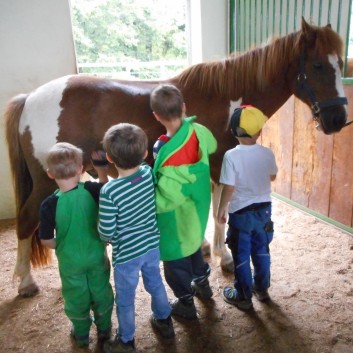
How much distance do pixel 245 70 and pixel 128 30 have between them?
251 centimetres

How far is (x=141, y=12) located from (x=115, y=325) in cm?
362

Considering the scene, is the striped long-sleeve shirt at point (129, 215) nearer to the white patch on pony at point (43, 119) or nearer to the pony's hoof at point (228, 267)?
the white patch on pony at point (43, 119)

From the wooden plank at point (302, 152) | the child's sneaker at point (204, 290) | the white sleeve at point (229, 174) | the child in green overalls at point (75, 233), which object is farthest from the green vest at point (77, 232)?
the wooden plank at point (302, 152)

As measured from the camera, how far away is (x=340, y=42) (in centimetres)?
190

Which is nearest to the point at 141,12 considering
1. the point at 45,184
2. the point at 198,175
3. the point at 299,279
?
the point at 45,184

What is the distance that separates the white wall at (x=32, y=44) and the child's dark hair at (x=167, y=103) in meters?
2.00

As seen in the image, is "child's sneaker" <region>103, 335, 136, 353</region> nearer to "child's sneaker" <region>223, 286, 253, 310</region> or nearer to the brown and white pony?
"child's sneaker" <region>223, 286, 253, 310</region>

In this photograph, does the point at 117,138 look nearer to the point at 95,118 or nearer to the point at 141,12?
the point at 95,118

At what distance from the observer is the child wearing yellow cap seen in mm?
1516

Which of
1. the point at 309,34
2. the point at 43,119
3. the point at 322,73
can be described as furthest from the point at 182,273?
the point at 309,34

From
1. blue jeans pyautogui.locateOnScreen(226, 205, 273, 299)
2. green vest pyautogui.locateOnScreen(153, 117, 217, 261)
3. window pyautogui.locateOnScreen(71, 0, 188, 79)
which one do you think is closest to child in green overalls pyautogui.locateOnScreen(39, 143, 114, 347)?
green vest pyautogui.locateOnScreen(153, 117, 217, 261)

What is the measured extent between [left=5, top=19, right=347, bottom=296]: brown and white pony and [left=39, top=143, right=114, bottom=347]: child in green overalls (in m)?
0.60

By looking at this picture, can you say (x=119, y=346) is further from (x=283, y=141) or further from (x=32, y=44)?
(x=32, y=44)

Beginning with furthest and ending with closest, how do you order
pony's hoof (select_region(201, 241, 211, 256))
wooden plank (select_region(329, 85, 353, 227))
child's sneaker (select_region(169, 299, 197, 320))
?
1. wooden plank (select_region(329, 85, 353, 227))
2. pony's hoof (select_region(201, 241, 211, 256))
3. child's sneaker (select_region(169, 299, 197, 320))
